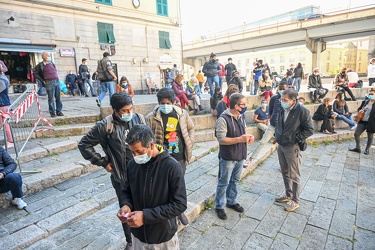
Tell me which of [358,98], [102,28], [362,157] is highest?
[102,28]

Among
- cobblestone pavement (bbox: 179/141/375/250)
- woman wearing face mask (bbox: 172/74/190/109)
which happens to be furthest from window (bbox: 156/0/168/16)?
cobblestone pavement (bbox: 179/141/375/250)

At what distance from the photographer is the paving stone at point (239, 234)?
10.1ft

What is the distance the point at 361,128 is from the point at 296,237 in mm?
5373

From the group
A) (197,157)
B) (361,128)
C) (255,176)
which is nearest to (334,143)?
(361,128)

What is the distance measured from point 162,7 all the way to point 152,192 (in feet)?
67.6

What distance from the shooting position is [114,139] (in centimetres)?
251

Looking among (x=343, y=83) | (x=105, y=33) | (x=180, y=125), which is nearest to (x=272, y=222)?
(x=180, y=125)

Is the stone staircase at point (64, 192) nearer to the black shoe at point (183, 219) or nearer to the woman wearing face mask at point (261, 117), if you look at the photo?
the black shoe at point (183, 219)

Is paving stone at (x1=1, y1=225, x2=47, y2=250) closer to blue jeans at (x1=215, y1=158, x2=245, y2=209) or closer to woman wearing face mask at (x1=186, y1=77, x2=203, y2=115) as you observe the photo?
blue jeans at (x1=215, y1=158, x2=245, y2=209)

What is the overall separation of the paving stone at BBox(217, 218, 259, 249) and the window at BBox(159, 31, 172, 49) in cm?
1827

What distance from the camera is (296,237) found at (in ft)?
10.6

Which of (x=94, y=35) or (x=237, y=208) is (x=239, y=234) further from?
(x=94, y=35)

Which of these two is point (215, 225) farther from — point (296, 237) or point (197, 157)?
point (197, 157)

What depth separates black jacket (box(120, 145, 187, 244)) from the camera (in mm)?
1758
